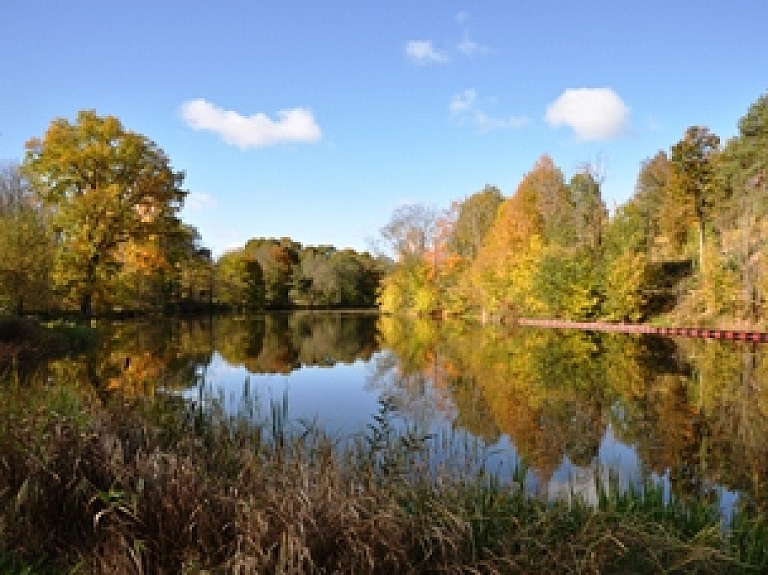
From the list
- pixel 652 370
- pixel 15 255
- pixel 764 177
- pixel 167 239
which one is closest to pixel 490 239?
pixel 764 177

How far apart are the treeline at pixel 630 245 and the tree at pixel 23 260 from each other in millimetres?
24685

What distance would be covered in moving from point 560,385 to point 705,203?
97.3 ft

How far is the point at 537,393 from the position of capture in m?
11.9

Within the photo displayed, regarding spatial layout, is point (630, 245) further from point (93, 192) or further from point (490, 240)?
point (93, 192)

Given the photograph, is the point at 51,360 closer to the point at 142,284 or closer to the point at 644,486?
the point at 644,486

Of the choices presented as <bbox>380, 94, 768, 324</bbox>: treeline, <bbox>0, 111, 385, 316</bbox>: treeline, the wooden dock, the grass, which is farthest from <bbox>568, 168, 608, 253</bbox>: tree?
the grass

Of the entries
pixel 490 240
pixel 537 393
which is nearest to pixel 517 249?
pixel 490 240

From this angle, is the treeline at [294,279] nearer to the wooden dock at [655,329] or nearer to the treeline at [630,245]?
the treeline at [630,245]

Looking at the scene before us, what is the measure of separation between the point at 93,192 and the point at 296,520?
23.9 meters

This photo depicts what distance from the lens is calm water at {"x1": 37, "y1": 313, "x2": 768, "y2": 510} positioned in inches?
267

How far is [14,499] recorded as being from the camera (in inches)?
149

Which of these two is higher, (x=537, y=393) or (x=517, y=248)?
(x=517, y=248)

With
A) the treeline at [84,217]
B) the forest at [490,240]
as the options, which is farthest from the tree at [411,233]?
the treeline at [84,217]

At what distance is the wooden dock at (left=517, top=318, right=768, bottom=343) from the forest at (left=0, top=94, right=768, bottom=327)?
2.62 ft
